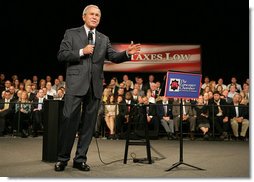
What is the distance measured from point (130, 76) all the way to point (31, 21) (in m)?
4.10

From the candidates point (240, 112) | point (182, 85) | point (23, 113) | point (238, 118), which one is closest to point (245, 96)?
point (240, 112)

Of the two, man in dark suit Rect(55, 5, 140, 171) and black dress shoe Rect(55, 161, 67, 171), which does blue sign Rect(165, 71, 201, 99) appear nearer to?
man in dark suit Rect(55, 5, 140, 171)

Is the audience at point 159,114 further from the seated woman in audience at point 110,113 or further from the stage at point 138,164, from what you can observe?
the stage at point 138,164

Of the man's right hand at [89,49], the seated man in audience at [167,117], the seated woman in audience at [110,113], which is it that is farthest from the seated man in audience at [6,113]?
the man's right hand at [89,49]

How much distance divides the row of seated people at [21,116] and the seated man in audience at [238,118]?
4.54 meters

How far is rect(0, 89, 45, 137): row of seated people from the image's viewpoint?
823 cm

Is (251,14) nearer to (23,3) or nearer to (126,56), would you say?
(126,56)

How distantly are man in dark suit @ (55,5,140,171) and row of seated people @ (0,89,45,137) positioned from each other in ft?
14.8

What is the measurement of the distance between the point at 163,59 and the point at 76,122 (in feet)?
26.7

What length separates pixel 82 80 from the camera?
380 centimetres

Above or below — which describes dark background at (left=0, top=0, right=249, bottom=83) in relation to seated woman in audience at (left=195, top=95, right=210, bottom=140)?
above

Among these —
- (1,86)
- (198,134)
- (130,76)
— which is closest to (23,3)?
(1,86)

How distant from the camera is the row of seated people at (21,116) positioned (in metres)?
8.23

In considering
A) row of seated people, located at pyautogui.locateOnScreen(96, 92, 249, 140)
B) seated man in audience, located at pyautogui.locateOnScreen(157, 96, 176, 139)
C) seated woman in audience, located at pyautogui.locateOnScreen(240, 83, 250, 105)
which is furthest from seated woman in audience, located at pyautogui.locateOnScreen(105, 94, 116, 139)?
seated woman in audience, located at pyautogui.locateOnScreen(240, 83, 250, 105)
